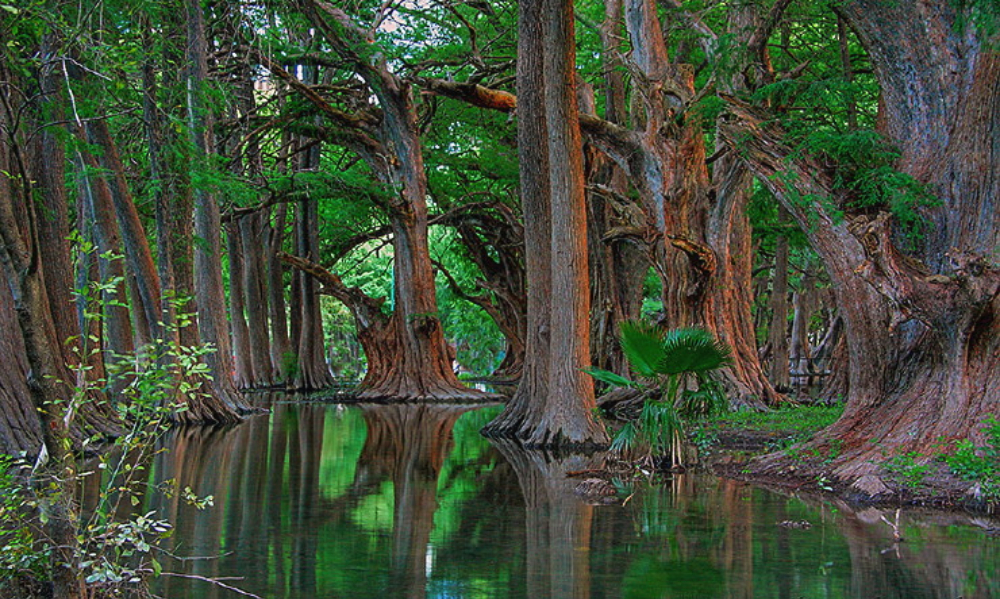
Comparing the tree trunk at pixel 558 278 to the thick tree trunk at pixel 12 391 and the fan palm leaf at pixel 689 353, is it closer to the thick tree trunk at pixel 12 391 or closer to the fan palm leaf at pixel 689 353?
the fan palm leaf at pixel 689 353

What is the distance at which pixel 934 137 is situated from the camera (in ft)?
33.1

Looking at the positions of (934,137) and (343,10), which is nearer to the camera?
(934,137)

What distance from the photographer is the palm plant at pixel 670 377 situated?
34.4ft

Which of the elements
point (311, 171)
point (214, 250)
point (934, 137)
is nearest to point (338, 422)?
point (214, 250)

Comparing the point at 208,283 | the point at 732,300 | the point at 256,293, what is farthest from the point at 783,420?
the point at 256,293

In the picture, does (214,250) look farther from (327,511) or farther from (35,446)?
(327,511)

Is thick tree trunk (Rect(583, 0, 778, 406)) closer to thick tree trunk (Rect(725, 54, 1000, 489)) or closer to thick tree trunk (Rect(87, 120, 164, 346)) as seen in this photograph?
thick tree trunk (Rect(725, 54, 1000, 489))

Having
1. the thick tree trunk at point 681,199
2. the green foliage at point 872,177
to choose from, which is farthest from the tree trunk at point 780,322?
the green foliage at point 872,177

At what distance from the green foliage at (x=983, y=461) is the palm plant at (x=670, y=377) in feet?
8.50

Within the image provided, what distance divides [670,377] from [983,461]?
3349 millimetres

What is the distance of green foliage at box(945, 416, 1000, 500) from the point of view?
845cm

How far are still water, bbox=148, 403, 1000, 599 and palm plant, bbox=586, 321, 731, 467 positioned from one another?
59 centimetres

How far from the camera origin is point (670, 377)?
10.9 m

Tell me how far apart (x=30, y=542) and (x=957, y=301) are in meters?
7.88
